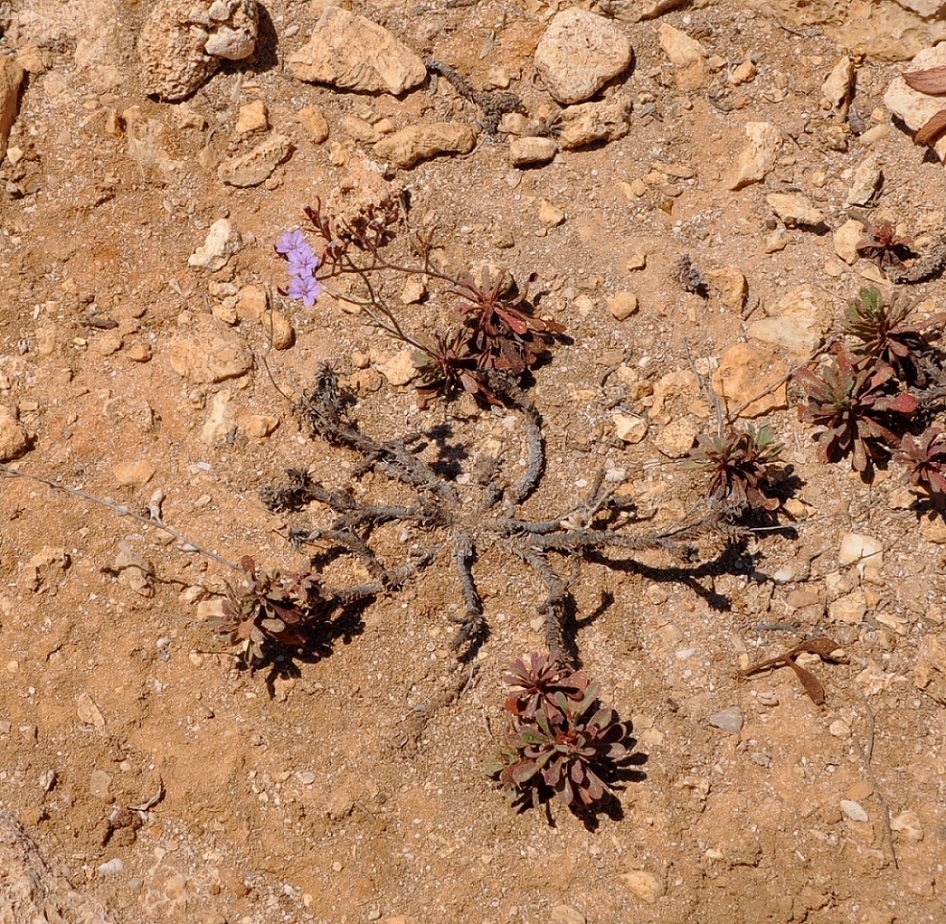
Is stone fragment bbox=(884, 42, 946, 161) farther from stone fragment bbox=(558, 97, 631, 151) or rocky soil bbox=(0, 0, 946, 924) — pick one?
stone fragment bbox=(558, 97, 631, 151)

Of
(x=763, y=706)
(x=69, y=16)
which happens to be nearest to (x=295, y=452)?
(x=763, y=706)

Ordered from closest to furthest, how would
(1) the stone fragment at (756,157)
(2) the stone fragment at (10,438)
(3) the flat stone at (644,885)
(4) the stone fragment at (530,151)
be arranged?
(3) the flat stone at (644,885) < (2) the stone fragment at (10,438) < (1) the stone fragment at (756,157) < (4) the stone fragment at (530,151)

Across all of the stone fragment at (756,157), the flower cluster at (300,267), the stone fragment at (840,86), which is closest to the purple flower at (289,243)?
the flower cluster at (300,267)

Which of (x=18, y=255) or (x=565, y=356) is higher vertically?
(x=18, y=255)

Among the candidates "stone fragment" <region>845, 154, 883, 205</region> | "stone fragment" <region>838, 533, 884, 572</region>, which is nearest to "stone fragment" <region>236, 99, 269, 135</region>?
"stone fragment" <region>845, 154, 883, 205</region>

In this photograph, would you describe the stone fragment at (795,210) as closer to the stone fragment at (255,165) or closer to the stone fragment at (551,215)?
the stone fragment at (551,215)

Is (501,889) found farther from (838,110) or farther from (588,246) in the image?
(838,110)
